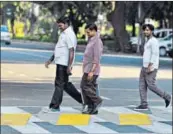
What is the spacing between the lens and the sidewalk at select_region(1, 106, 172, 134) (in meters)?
9.66

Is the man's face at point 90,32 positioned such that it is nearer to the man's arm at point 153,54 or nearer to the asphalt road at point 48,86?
the man's arm at point 153,54

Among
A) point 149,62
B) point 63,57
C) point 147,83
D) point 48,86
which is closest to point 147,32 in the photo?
point 149,62

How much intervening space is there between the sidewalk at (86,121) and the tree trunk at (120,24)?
105 ft

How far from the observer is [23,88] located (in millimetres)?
16219

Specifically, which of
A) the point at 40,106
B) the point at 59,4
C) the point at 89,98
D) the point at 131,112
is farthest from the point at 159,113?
the point at 59,4

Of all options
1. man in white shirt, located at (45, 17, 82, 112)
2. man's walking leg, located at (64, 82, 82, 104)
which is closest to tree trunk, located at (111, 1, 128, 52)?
man's walking leg, located at (64, 82, 82, 104)

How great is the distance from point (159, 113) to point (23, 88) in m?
5.39

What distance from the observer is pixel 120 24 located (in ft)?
146

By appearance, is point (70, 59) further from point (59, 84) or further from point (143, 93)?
point (143, 93)

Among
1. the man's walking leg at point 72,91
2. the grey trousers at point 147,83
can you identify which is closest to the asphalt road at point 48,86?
the man's walking leg at point 72,91

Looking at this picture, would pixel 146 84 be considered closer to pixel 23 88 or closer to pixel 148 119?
pixel 148 119

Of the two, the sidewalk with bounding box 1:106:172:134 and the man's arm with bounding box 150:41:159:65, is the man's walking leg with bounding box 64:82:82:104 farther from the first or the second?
the man's arm with bounding box 150:41:159:65

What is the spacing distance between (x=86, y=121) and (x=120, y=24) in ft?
113

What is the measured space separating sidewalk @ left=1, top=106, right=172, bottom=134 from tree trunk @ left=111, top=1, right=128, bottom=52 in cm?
3195
